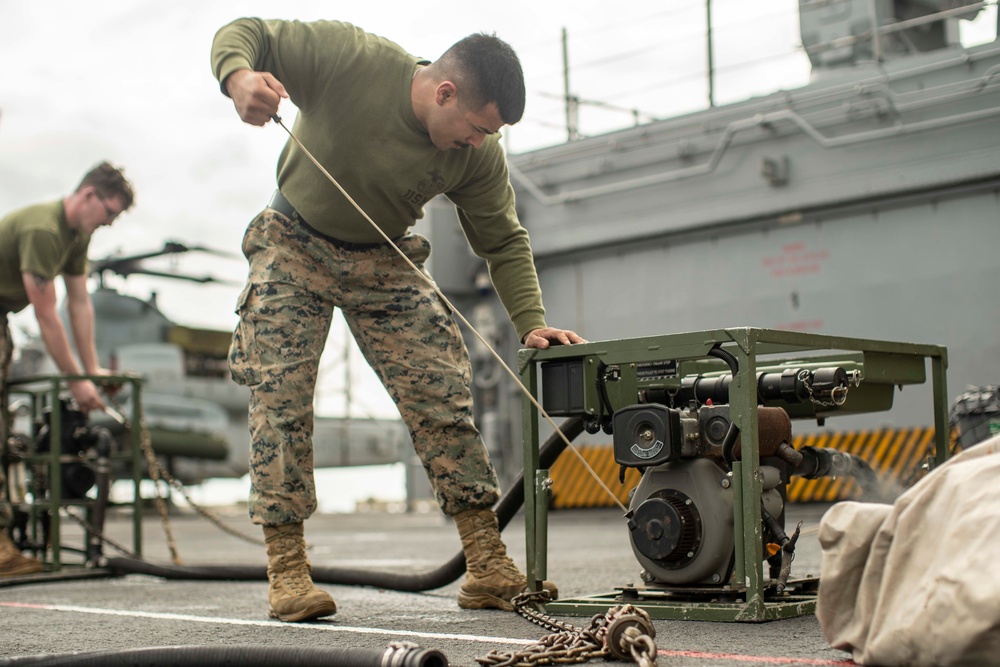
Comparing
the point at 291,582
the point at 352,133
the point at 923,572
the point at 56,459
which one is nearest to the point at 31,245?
the point at 56,459

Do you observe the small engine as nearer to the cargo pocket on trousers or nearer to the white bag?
the white bag

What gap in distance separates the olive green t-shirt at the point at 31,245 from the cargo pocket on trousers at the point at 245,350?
205 cm

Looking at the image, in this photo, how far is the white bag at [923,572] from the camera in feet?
5.85

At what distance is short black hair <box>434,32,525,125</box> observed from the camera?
310 centimetres

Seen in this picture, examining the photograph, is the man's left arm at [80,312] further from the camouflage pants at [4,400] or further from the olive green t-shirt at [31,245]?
the camouflage pants at [4,400]

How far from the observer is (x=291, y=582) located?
10.6ft

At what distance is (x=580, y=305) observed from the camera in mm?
12180

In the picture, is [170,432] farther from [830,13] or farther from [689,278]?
[830,13]

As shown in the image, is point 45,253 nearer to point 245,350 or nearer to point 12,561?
point 12,561

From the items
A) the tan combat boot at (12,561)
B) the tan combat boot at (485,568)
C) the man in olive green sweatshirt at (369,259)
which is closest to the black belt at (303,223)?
the man in olive green sweatshirt at (369,259)

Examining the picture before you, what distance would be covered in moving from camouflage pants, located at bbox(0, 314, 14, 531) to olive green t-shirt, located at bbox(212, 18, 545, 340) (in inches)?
97.8

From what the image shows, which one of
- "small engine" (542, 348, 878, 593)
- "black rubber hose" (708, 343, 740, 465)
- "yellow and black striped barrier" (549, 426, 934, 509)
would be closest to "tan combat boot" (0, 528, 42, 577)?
"small engine" (542, 348, 878, 593)

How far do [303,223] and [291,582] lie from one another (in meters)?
1.13

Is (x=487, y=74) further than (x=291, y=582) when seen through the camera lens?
No
